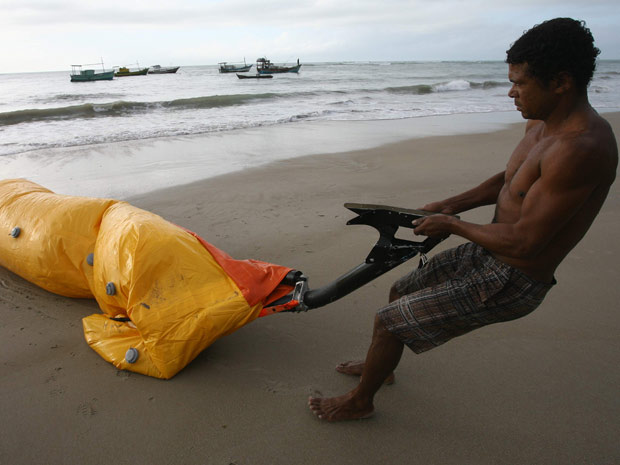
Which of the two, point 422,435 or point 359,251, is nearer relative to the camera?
A: point 422,435

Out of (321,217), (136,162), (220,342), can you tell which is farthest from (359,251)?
(136,162)

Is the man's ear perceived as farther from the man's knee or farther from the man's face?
the man's knee

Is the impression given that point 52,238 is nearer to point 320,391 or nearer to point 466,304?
point 320,391

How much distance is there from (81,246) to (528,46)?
2.64 meters

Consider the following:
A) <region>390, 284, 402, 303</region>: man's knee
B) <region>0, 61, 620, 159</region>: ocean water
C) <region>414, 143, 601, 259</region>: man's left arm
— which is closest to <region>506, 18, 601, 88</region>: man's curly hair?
<region>414, 143, 601, 259</region>: man's left arm

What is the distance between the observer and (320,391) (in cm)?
228

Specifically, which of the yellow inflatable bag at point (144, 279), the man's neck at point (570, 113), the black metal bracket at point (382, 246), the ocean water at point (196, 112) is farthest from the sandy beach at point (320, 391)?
the ocean water at point (196, 112)

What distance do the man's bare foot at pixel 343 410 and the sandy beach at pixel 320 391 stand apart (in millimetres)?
40

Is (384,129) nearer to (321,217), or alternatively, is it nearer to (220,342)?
(321,217)

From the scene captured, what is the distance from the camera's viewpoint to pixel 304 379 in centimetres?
236

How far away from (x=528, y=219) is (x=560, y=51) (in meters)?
0.61

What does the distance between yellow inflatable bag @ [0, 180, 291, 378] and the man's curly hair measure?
1573 millimetres

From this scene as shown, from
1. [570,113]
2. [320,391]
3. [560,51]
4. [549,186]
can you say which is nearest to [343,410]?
[320,391]

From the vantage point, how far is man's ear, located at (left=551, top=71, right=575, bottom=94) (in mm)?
1586
